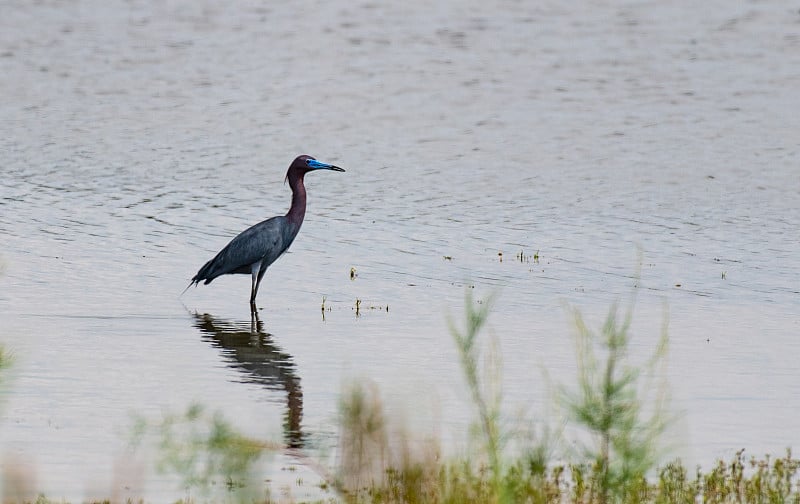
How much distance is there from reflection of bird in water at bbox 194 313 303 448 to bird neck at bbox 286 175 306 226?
5.75 ft

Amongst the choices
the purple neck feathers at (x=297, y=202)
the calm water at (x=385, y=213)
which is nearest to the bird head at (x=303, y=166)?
the purple neck feathers at (x=297, y=202)

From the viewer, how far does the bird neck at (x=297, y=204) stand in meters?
15.5

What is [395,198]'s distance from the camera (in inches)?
826

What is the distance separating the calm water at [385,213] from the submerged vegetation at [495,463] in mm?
369

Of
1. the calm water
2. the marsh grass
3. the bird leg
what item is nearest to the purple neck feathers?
the calm water

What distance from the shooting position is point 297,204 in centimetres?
1563

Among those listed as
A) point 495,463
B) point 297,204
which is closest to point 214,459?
point 495,463

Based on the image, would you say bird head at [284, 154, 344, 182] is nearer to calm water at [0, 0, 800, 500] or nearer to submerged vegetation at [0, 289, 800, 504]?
calm water at [0, 0, 800, 500]

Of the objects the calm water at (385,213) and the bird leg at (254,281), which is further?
the bird leg at (254,281)

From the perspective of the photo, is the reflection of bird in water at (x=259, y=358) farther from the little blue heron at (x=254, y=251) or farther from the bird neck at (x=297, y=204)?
the bird neck at (x=297, y=204)

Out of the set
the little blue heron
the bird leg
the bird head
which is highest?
the bird head

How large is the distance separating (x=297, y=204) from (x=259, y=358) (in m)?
3.87

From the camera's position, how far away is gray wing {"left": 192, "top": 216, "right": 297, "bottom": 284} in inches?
581

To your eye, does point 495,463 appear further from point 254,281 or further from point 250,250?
point 250,250
